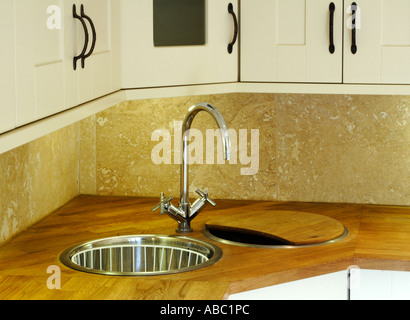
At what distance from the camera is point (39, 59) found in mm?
1642

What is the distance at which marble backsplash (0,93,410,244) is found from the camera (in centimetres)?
279

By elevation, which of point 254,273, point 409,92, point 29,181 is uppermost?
point 409,92

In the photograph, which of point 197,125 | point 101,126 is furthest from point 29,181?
point 197,125

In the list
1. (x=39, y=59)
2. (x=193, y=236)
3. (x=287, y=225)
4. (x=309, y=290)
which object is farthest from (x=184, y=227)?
(x=39, y=59)

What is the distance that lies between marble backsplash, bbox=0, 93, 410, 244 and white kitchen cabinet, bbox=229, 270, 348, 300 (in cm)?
70

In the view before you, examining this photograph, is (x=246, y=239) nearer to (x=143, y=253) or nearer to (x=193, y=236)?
(x=193, y=236)

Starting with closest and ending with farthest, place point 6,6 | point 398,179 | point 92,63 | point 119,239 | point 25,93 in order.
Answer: point 6,6 → point 25,93 → point 92,63 → point 119,239 → point 398,179

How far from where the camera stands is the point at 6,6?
145cm

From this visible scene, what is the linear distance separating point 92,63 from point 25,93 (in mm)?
437

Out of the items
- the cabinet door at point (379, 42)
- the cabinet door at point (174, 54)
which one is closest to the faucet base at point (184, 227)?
the cabinet door at point (174, 54)

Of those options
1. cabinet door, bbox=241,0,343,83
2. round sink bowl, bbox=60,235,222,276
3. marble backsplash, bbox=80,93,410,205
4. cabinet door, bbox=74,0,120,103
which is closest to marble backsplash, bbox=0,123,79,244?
marble backsplash, bbox=80,93,410,205

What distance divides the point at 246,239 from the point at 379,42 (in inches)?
28.8

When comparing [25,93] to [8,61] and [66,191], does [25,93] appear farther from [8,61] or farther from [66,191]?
[66,191]

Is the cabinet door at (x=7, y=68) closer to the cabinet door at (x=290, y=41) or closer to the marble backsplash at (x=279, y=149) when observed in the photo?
the cabinet door at (x=290, y=41)
